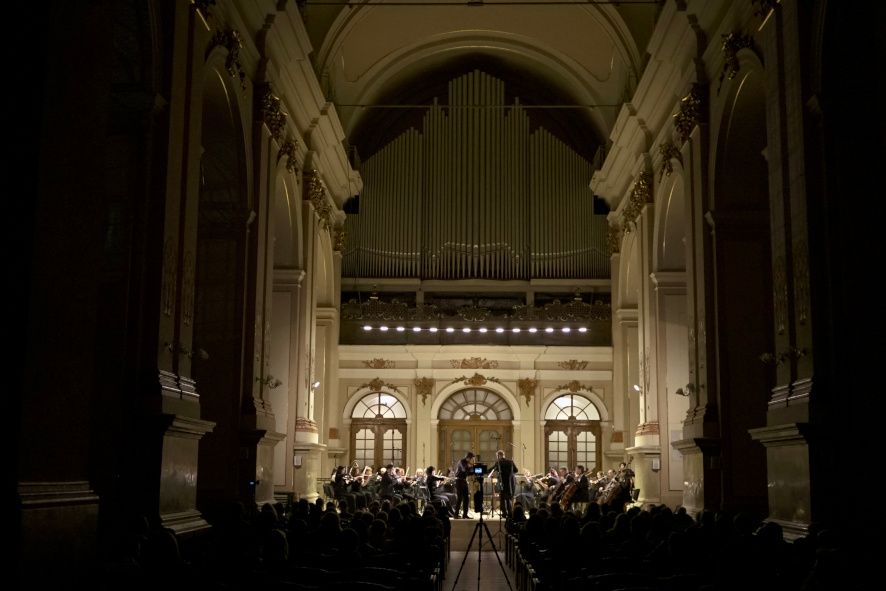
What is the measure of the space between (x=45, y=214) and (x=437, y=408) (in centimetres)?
2249

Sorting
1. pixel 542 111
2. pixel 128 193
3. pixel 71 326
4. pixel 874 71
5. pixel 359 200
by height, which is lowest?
pixel 71 326

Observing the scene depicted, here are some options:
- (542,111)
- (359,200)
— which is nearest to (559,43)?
(542,111)

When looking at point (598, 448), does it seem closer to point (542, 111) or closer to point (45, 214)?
point (542, 111)

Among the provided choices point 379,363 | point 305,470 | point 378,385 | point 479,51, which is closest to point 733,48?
point 305,470

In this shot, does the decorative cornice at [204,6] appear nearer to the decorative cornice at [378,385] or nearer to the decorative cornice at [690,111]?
the decorative cornice at [690,111]

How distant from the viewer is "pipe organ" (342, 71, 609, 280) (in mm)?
28484

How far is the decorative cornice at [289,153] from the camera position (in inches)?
690

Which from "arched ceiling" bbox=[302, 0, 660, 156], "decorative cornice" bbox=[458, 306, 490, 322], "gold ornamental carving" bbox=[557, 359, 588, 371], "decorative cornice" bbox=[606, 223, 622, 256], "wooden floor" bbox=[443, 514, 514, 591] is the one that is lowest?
"wooden floor" bbox=[443, 514, 514, 591]

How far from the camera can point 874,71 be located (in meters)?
10.6

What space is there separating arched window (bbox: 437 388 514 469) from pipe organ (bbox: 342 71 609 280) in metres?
3.32

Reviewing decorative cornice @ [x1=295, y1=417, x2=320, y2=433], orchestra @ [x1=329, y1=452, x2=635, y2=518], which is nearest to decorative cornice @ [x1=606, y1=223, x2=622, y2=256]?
orchestra @ [x1=329, y1=452, x2=635, y2=518]

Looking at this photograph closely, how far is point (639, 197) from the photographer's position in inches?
809

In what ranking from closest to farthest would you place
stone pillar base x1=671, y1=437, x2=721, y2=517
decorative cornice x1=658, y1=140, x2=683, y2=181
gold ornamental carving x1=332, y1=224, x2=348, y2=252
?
stone pillar base x1=671, y1=437, x2=721, y2=517 < decorative cornice x1=658, y1=140, x2=683, y2=181 < gold ornamental carving x1=332, y1=224, x2=348, y2=252

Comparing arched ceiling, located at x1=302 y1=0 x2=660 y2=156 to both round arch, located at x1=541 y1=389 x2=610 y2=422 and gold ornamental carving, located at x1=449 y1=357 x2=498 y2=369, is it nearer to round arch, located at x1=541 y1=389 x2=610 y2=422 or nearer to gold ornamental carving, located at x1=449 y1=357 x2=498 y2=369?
gold ornamental carving, located at x1=449 y1=357 x2=498 y2=369
